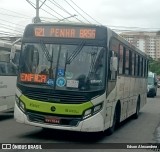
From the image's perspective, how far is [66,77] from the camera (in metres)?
10.8

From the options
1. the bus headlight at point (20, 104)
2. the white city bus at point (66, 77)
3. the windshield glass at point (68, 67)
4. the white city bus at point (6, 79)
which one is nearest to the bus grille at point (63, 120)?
the white city bus at point (66, 77)

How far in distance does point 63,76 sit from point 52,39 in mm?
1099

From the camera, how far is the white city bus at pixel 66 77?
1065cm

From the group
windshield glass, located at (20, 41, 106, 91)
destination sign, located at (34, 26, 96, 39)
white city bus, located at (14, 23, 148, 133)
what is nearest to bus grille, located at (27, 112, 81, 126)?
white city bus, located at (14, 23, 148, 133)

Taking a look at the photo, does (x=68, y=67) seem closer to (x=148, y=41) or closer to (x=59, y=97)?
(x=59, y=97)

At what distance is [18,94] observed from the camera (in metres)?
11.3

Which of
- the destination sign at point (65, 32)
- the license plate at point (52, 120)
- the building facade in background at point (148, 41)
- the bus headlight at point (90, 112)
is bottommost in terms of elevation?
the license plate at point (52, 120)

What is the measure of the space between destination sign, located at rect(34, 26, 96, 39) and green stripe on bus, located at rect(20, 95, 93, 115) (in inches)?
70.1

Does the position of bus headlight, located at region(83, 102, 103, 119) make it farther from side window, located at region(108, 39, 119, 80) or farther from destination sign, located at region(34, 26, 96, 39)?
destination sign, located at region(34, 26, 96, 39)

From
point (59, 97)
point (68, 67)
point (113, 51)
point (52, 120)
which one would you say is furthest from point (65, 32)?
point (52, 120)

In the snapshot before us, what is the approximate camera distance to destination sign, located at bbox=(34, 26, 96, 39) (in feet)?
36.6

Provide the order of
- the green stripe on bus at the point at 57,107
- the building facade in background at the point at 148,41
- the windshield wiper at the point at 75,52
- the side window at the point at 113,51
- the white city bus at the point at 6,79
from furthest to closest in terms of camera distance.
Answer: the building facade in background at the point at 148,41
the white city bus at the point at 6,79
the side window at the point at 113,51
the windshield wiper at the point at 75,52
the green stripe on bus at the point at 57,107

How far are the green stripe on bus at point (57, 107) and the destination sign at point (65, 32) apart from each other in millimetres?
1779

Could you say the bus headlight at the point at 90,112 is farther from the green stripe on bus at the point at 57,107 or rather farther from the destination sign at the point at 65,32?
the destination sign at the point at 65,32
